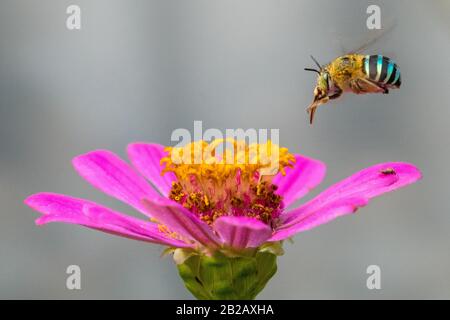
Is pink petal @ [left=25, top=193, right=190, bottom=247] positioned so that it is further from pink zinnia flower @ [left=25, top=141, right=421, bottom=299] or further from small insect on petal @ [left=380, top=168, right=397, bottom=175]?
small insect on petal @ [left=380, top=168, right=397, bottom=175]

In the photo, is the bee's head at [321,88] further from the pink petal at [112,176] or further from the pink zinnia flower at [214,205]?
the pink petal at [112,176]

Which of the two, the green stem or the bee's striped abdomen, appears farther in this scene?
the bee's striped abdomen

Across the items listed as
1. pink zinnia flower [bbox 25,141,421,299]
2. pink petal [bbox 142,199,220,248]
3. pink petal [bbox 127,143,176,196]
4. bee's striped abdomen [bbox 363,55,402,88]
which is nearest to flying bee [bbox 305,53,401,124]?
bee's striped abdomen [bbox 363,55,402,88]

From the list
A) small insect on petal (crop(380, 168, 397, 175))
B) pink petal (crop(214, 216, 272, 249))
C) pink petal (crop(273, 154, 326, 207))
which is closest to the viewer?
pink petal (crop(214, 216, 272, 249))

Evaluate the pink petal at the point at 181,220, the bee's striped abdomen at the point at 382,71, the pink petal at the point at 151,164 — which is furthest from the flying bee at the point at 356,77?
the pink petal at the point at 181,220

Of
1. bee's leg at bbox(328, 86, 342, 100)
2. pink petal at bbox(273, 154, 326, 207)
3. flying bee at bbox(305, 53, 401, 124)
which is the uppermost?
flying bee at bbox(305, 53, 401, 124)

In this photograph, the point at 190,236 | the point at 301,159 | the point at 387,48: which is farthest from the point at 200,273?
the point at 387,48

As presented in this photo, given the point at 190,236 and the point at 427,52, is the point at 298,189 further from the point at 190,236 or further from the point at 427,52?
the point at 427,52
